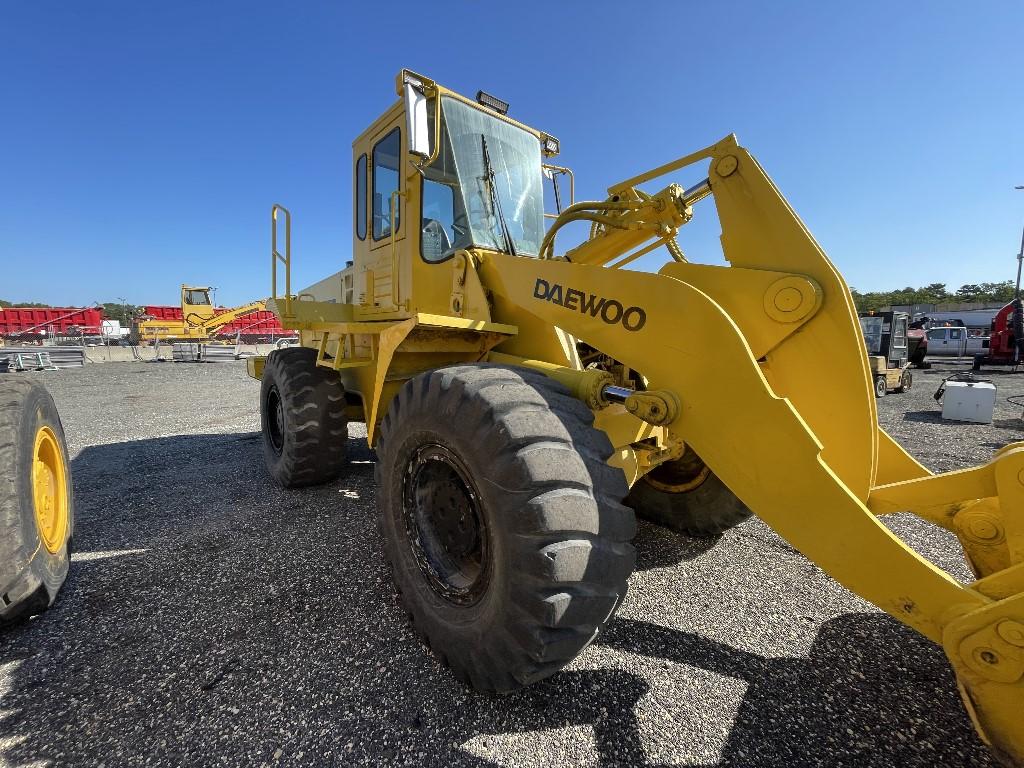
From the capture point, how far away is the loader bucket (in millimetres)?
1455

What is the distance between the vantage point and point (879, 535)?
157cm

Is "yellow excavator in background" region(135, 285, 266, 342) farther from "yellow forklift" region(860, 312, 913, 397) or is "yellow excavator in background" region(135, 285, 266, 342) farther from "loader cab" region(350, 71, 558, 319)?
"yellow forklift" region(860, 312, 913, 397)

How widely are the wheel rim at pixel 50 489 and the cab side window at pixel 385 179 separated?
2.76m

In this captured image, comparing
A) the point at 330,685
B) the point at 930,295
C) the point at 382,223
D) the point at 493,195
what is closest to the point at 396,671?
the point at 330,685

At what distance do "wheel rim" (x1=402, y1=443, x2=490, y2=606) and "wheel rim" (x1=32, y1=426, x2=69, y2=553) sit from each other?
2105mm

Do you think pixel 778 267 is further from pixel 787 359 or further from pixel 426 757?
pixel 426 757

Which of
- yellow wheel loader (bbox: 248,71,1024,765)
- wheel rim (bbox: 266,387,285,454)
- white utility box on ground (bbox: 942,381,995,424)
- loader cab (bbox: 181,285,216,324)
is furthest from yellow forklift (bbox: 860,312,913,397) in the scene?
loader cab (bbox: 181,285,216,324)

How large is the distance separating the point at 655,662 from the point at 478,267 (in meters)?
2.55

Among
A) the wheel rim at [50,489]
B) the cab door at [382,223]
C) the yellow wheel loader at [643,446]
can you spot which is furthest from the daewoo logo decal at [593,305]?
the wheel rim at [50,489]

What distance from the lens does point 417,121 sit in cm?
271

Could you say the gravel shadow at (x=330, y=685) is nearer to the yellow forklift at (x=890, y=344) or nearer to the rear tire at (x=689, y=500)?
the rear tire at (x=689, y=500)

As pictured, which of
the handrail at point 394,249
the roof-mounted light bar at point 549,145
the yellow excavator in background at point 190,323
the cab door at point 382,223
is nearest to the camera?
the handrail at point 394,249

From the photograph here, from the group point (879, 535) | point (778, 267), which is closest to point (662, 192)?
point (778, 267)

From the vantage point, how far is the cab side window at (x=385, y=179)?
3887mm
